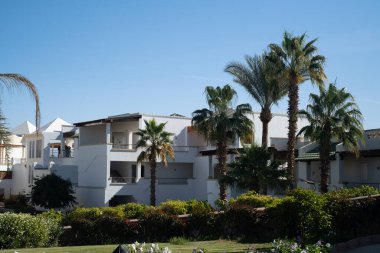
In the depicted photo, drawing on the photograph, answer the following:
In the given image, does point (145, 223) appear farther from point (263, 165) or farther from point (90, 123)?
point (90, 123)

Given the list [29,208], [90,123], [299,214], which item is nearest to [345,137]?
[299,214]

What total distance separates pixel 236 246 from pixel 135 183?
87.3 feet

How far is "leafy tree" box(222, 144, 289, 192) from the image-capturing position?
94.2 ft

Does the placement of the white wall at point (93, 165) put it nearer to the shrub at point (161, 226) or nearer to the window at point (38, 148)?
the window at point (38, 148)

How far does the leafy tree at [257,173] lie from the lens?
94.2 feet

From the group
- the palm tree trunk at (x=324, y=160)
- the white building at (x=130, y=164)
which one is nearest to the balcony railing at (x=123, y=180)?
the white building at (x=130, y=164)

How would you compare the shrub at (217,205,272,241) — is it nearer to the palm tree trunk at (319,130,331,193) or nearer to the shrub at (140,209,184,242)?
the shrub at (140,209,184,242)

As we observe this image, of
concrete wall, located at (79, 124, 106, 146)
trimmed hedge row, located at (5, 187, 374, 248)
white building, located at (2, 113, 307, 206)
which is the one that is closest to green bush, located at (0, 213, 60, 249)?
trimmed hedge row, located at (5, 187, 374, 248)

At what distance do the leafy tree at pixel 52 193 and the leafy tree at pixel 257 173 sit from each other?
1852 cm

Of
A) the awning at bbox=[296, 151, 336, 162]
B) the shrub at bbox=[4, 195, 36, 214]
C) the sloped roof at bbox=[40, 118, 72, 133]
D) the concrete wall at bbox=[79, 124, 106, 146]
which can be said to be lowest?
the shrub at bbox=[4, 195, 36, 214]

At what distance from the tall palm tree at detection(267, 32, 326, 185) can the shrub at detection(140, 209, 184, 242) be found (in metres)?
13.7

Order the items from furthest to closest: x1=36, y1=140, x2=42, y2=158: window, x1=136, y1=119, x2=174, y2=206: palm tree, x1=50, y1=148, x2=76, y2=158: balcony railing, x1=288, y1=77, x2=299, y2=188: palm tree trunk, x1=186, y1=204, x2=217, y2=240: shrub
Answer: x1=36, y1=140, x2=42, y2=158: window → x1=50, y1=148, x2=76, y2=158: balcony railing → x1=136, y1=119, x2=174, y2=206: palm tree → x1=288, y1=77, x2=299, y2=188: palm tree trunk → x1=186, y1=204, x2=217, y2=240: shrub

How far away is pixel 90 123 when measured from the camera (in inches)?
1777

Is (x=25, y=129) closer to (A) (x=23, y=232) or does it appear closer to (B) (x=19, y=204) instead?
(B) (x=19, y=204)
